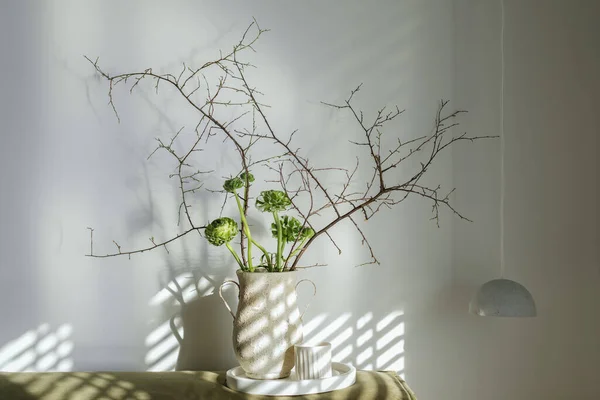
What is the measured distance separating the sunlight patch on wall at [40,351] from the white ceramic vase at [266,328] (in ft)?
2.07

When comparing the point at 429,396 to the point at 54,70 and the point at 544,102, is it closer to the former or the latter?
the point at 544,102

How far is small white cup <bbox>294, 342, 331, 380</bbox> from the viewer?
1.83m

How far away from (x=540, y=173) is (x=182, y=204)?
120 centimetres

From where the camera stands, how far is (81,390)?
1844mm

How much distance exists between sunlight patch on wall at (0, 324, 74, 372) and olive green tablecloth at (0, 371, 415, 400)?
0.35 ft

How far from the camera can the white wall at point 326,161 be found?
212 centimetres

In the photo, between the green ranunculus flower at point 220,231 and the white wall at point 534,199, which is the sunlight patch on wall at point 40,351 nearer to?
the green ranunculus flower at point 220,231

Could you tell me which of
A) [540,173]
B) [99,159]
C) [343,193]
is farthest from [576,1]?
[99,159]

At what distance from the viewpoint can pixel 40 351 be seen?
2117 mm

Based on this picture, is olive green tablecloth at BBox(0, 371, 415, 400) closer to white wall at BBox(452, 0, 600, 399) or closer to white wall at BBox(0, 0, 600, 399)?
white wall at BBox(0, 0, 600, 399)

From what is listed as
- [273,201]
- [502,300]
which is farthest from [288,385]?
[502,300]

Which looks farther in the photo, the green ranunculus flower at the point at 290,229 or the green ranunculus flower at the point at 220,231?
the green ranunculus flower at the point at 290,229

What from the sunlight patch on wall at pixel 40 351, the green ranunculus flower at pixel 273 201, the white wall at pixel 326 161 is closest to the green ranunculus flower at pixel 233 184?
the green ranunculus flower at pixel 273 201

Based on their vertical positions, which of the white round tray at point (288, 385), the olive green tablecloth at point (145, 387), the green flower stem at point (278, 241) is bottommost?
the olive green tablecloth at point (145, 387)
